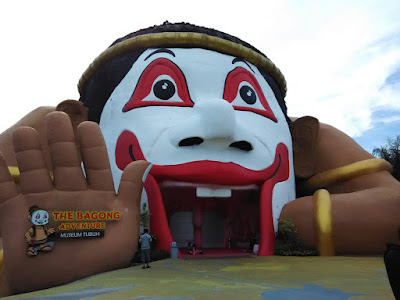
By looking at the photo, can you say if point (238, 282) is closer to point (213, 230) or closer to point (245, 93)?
point (245, 93)

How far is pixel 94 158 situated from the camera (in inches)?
313

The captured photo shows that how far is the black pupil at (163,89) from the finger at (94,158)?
328cm

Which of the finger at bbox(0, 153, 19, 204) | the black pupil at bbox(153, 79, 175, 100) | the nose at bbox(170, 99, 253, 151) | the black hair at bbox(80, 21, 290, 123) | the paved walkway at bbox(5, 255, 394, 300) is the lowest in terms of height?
the paved walkway at bbox(5, 255, 394, 300)

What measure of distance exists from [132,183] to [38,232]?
211 cm

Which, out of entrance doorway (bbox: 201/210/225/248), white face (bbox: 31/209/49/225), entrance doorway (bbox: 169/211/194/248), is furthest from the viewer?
entrance doorway (bbox: 201/210/225/248)

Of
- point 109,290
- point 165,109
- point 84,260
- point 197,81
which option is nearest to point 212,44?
point 197,81

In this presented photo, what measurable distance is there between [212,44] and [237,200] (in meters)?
5.32

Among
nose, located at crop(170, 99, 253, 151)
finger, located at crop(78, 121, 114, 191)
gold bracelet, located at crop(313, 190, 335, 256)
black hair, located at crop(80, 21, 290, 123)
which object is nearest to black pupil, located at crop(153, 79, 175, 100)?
nose, located at crop(170, 99, 253, 151)

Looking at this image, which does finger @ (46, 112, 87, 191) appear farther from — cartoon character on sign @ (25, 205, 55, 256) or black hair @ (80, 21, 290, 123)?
black hair @ (80, 21, 290, 123)

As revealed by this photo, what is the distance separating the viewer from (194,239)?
12961 millimetres

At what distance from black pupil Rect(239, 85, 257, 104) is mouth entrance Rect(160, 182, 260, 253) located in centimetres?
282

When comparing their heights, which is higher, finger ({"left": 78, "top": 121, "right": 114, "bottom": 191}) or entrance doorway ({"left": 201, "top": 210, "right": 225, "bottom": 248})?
finger ({"left": 78, "top": 121, "right": 114, "bottom": 191})

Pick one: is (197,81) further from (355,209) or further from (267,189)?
(355,209)

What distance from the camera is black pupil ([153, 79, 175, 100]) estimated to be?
430 inches
